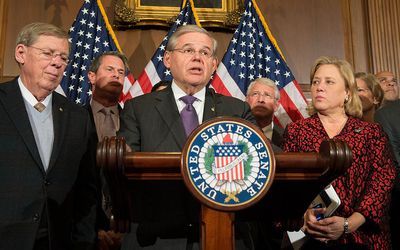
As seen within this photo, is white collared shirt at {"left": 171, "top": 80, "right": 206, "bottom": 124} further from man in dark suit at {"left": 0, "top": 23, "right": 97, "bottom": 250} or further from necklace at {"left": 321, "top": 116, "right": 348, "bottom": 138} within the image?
necklace at {"left": 321, "top": 116, "right": 348, "bottom": 138}

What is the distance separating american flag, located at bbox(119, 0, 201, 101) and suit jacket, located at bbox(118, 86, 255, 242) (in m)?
2.29

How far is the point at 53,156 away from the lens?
77.5 inches

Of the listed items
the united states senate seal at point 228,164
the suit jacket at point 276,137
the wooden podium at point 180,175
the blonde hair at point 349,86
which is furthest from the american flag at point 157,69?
the united states senate seal at point 228,164

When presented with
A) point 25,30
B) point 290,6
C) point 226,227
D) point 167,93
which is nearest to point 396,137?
point 167,93

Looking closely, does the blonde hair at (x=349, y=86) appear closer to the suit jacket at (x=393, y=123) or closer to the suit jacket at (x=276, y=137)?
the suit jacket at (x=393, y=123)

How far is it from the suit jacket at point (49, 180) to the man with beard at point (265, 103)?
5.56ft

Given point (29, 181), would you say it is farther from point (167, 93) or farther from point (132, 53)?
point (132, 53)

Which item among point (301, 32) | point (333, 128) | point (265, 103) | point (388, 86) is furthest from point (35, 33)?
point (301, 32)

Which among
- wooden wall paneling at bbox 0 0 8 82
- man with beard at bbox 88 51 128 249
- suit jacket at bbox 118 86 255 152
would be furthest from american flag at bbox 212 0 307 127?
suit jacket at bbox 118 86 255 152

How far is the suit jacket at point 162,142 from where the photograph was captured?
129 cm

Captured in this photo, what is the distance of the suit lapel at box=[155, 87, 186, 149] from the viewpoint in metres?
1.63

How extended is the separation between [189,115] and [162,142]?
18cm

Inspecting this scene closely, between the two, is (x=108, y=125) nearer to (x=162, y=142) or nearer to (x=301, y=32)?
(x=162, y=142)

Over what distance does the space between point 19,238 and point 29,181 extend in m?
0.23
